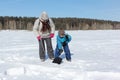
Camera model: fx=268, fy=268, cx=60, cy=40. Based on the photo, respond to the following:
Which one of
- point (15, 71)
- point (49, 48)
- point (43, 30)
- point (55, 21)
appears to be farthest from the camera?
point (55, 21)

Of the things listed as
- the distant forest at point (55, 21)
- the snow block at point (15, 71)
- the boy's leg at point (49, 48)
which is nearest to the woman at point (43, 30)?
the boy's leg at point (49, 48)

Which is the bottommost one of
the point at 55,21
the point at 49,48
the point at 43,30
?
the point at 55,21

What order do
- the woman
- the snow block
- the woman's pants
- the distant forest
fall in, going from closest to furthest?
the snow block < the woman < the woman's pants < the distant forest

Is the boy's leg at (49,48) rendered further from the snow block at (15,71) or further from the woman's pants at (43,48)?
the snow block at (15,71)

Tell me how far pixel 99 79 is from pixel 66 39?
2612 mm

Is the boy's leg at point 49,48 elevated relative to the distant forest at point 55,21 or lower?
elevated

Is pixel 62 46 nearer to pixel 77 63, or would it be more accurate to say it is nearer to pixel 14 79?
pixel 77 63

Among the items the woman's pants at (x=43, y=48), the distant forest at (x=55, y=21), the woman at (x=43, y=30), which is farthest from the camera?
the distant forest at (x=55, y=21)

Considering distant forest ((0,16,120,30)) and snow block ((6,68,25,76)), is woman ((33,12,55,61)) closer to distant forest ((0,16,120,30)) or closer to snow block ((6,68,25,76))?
snow block ((6,68,25,76))

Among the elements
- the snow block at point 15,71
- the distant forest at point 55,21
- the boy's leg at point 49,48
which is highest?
the boy's leg at point 49,48

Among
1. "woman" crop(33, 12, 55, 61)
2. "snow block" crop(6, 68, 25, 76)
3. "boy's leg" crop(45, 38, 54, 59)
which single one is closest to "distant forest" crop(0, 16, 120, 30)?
"boy's leg" crop(45, 38, 54, 59)

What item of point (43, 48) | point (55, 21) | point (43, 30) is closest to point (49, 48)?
point (43, 48)

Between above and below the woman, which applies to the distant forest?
below

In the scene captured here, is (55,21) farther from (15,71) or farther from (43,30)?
(15,71)
